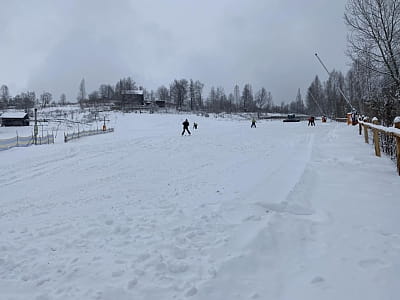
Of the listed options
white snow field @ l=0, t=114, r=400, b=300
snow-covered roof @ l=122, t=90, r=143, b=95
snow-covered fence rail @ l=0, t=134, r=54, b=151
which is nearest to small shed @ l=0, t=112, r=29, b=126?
snow-covered fence rail @ l=0, t=134, r=54, b=151

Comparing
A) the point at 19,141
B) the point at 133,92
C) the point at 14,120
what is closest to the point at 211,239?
the point at 19,141

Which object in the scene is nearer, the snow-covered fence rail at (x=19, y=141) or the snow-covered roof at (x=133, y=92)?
the snow-covered fence rail at (x=19, y=141)

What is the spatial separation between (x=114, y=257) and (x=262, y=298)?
1.91 metres

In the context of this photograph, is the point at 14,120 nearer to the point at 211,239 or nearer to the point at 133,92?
the point at 133,92

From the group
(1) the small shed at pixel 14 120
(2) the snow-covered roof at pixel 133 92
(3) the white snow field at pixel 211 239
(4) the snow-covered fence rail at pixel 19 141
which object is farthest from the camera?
(2) the snow-covered roof at pixel 133 92

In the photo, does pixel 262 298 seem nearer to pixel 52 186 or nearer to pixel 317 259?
pixel 317 259

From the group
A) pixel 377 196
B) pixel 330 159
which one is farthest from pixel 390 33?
pixel 377 196

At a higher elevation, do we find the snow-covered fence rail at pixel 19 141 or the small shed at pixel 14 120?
the small shed at pixel 14 120

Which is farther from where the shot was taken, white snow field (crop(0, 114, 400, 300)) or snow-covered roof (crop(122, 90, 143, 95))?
snow-covered roof (crop(122, 90, 143, 95))

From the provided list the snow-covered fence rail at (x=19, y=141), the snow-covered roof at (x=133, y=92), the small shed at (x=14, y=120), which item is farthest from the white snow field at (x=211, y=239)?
the snow-covered roof at (x=133, y=92)

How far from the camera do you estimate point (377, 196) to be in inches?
215

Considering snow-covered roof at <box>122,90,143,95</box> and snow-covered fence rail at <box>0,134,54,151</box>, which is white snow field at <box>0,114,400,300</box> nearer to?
snow-covered fence rail at <box>0,134,54,151</box>

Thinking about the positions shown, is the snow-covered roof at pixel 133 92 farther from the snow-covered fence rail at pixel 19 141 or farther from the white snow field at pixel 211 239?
the white snow field at pixel 211 239

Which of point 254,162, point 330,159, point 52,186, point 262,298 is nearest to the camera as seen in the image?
point 262,298
